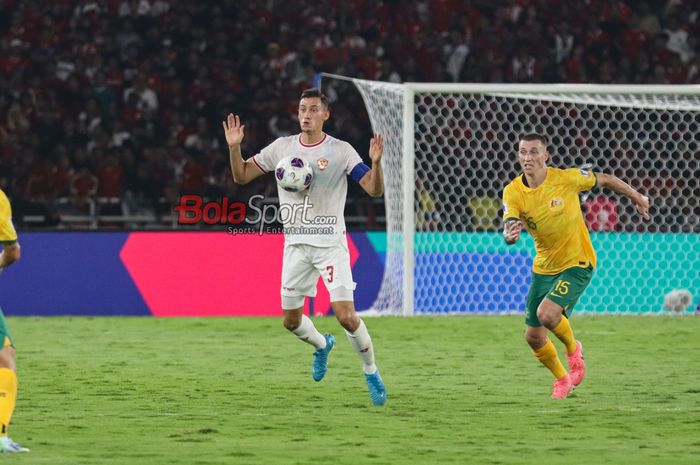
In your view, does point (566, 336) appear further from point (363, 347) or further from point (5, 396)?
point (5, 396)

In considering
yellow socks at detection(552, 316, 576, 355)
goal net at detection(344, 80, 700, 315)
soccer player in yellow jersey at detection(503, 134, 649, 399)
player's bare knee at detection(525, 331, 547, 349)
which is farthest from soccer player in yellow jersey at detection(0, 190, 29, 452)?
goal net at detection(344, 80, 700, 315)

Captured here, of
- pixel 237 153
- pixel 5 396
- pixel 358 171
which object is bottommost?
pixel 5 396

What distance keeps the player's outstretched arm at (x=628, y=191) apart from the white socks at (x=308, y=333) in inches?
93.2

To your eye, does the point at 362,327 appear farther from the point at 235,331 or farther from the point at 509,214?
the point at 235,331

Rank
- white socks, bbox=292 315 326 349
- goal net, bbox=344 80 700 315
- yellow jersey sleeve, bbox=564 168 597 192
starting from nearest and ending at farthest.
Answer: white socks, bbox=292 315 326 349
yellow jersey sleeve, bbox=564 168 597 192
goal net, bbox=344 80 700 315

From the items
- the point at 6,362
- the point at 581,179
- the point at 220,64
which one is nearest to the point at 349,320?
the point at 581,179

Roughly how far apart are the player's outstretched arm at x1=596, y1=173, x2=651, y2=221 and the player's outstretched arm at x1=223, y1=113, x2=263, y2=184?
2.53 m

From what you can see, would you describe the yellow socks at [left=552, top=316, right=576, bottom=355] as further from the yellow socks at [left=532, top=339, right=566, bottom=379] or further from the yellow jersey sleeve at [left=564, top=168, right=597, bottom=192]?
the yellow jersey sleeve at [left=564, top=168, right=597, bottom=192]

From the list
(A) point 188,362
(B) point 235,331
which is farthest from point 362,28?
(A) point 188,362

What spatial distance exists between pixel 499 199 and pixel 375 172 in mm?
8332

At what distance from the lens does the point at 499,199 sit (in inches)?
653

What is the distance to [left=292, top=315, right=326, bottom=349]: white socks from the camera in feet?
30.6

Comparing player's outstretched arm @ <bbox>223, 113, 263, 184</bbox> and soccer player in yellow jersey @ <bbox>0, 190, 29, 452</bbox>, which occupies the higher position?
player's outstretched arm @ <bbox>223, 113, 263, 184</bbox>

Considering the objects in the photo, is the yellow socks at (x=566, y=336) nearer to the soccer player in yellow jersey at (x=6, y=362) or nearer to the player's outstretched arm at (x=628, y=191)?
the player's outstretched arm at (x=628, y=191)
